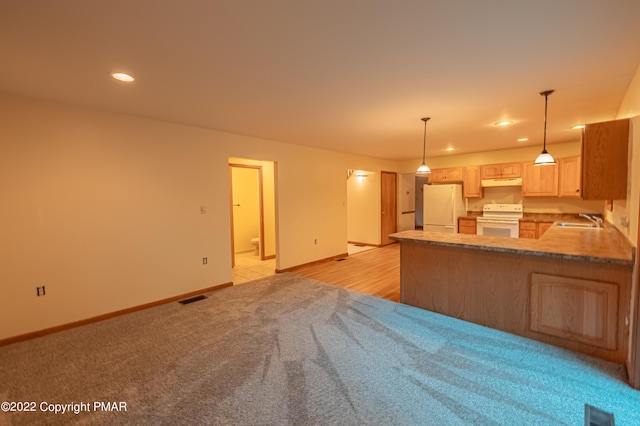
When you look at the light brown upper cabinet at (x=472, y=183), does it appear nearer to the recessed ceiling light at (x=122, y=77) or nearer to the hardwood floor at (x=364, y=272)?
the hardwood floor at (x=364, y=272)

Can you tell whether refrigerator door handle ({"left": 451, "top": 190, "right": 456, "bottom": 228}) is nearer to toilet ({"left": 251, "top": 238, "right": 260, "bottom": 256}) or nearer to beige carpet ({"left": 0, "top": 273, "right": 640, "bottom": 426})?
beige carpet ({"left": 0, "top": 273, "right": 640, "bottom": 426})

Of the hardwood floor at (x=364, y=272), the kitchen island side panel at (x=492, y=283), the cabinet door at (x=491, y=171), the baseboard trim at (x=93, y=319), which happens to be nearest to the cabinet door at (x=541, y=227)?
the cabinet door at (x=491, y=171)

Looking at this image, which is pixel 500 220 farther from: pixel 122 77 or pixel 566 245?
pixel 122 77

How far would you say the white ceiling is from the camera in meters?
1.58

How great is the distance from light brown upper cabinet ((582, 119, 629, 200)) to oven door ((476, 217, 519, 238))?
→ 3.42 metres

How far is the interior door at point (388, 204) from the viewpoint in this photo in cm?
791

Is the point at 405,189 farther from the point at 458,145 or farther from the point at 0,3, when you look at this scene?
the point at 0,3

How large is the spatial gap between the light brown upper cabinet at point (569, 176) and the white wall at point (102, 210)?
601cm

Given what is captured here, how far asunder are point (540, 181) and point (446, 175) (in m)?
1.93

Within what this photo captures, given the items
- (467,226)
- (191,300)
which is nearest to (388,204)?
(467,226)

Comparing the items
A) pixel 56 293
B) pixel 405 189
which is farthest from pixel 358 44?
pixel 405 189

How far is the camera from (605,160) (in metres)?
2.65

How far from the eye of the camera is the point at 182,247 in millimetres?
4066

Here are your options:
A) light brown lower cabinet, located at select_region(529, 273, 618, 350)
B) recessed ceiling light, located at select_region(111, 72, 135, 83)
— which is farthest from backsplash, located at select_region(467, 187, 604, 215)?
recessed ceiling light, located at select_region(111, 72, 135, 83)
